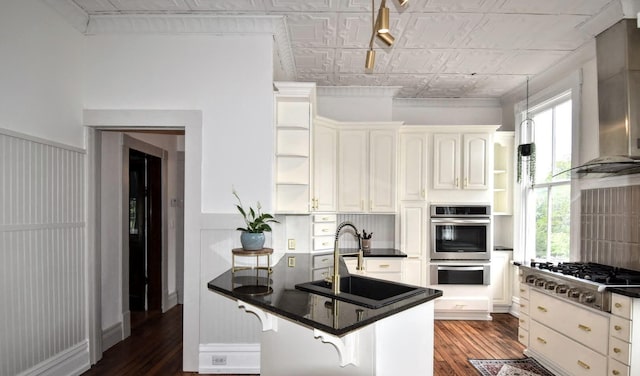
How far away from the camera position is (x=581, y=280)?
282 cm

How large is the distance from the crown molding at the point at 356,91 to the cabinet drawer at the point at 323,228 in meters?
1.74

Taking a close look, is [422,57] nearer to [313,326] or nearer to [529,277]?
[529,277]

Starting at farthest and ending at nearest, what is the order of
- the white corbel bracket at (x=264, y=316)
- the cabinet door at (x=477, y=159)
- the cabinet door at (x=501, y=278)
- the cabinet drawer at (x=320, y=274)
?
the cabinet door at (x=501, y=278), the cabinet door at (x=477, y=159), the cabinet drawer at (x=320, y=274), the white corbel bracket at (x=264, y=316)

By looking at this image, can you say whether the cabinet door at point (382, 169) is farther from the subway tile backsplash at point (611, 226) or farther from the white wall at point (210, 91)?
the subway tile backsplash at point (611, 226)

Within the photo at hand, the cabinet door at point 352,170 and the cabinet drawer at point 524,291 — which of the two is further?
the cabinet door at point 352,170

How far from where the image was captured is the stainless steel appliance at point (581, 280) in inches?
104

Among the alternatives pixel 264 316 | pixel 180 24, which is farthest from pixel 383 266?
pixel 180 24

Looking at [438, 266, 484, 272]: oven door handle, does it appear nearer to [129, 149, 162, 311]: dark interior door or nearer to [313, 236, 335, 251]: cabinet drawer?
[313, 236, 335, 251]: cabinet drawer

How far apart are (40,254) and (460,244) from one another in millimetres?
4347

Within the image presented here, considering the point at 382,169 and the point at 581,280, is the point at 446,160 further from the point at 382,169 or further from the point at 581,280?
the point at 581,280

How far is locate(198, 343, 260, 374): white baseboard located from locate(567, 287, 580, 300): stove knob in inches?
99.1

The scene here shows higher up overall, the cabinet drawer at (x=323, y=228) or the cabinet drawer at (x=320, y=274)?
the cabinet drawer at (x=323, y=228)

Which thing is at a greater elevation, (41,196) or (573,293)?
(41,196)

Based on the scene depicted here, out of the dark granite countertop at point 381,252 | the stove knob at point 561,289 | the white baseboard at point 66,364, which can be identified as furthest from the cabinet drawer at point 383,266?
the white baseboard at point 66,364
